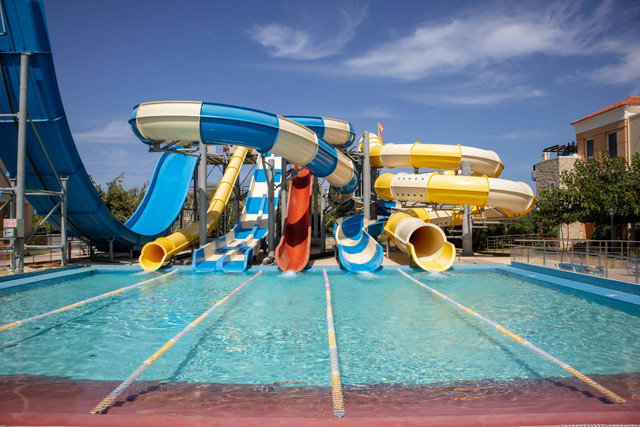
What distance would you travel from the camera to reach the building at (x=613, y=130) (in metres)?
19.7

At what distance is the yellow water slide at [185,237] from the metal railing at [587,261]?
31.8 ft

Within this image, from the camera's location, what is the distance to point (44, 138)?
1037 cm

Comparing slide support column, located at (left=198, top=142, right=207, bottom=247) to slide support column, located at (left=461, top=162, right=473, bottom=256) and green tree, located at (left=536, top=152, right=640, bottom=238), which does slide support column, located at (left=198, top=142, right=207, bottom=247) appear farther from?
green tree, located at (left=536, top=152, right=640, bottom=238)

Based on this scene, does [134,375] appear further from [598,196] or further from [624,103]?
[624,103]

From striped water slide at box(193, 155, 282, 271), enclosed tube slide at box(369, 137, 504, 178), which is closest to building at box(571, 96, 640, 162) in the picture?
enclosed tube slide at box(369, 137, 504, 178)

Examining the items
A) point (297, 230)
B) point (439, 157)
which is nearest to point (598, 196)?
point (439, 157)

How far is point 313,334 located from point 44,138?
915 cm

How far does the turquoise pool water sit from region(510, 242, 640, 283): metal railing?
35.7 inches

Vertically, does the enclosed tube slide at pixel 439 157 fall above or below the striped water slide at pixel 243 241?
above

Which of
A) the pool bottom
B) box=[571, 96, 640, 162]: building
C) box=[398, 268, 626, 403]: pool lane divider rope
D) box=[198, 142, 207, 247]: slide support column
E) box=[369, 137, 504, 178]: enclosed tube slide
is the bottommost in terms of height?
the pool bottom

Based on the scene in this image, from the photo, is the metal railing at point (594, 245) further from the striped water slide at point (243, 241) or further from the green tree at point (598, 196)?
the striped water slide at point (243, 241)

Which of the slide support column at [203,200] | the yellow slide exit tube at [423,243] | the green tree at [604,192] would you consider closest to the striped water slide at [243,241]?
the slide support column at [203,200]

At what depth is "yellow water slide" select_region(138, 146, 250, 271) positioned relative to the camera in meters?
11.5

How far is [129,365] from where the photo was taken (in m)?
4.22
